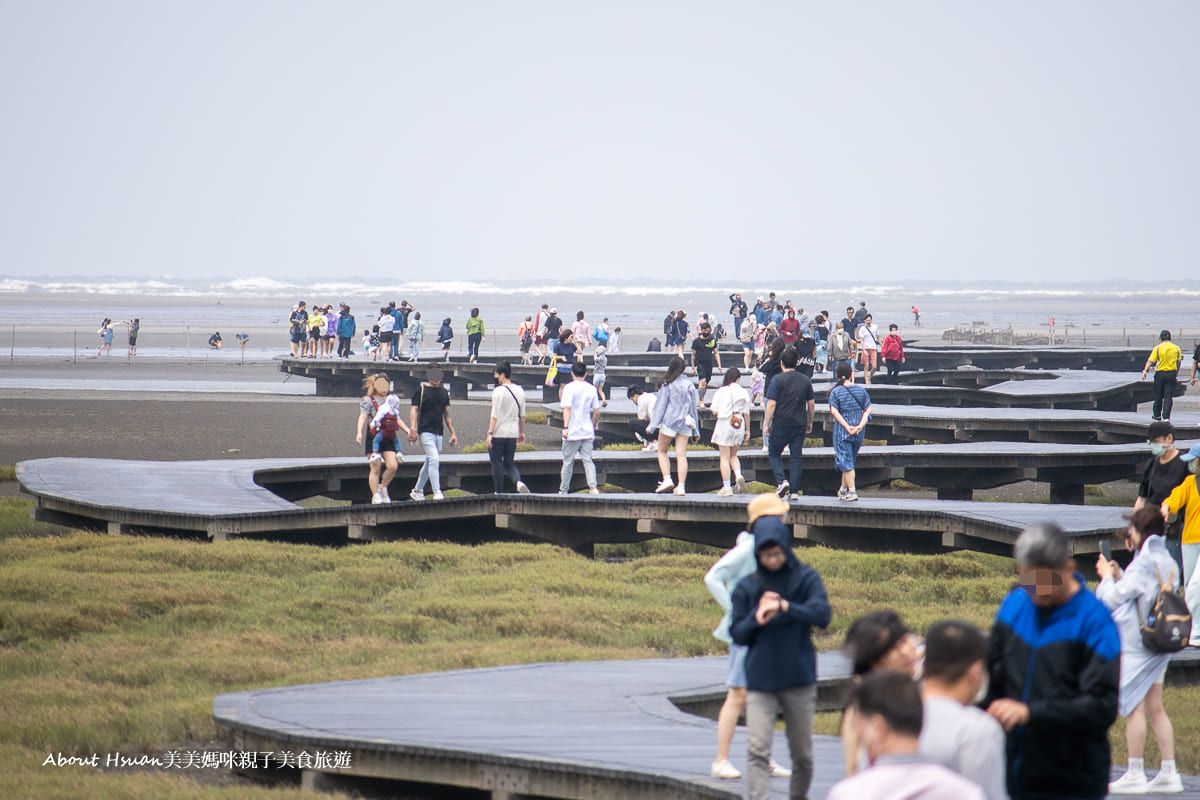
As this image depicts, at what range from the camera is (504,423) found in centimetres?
1631

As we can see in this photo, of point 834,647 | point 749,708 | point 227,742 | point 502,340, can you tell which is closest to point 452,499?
point 834,647

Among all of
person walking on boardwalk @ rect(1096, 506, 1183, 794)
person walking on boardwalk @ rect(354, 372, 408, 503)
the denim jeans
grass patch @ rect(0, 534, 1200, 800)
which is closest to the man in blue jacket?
person walking on boardwalk @ rect(1096, 506, 1183, 794)

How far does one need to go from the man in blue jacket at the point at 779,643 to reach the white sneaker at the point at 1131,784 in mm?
2165

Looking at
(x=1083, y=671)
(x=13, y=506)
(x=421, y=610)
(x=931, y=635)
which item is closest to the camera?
(x=931, y=635)

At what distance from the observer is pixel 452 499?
54.5 feet

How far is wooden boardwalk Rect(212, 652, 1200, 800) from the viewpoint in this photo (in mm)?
6797

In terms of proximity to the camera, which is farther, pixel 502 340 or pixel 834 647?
pixel 502 340

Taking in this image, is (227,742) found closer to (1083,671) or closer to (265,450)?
(1083,671)

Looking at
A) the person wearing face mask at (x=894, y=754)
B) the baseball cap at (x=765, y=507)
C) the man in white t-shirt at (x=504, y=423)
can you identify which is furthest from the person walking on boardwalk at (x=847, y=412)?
the person wearing face mask at (x=894, y=754)

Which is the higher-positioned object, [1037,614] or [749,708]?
[1037,614]

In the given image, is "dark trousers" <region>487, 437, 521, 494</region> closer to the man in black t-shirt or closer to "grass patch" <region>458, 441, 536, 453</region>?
"grass patch" <region>458, 441, 536, 453</region>

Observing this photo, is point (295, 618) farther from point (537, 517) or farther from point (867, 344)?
point (867, 344)

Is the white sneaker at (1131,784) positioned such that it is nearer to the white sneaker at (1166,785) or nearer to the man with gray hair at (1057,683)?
the white sneaker at (1166,785)

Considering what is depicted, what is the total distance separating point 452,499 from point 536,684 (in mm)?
7456
